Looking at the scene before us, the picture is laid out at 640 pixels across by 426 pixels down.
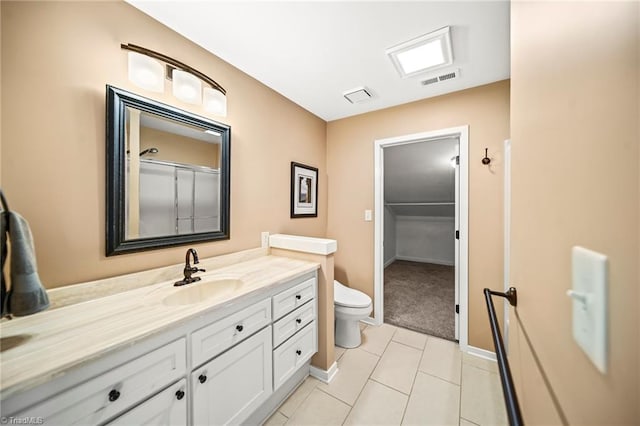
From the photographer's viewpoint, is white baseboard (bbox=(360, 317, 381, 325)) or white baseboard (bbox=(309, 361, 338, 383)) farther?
white baseboard (bbox=(360, 317, 381, 325))

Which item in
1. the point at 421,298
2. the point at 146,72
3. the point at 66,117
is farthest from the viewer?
the point at 421,298

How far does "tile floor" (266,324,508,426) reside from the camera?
1.39 m

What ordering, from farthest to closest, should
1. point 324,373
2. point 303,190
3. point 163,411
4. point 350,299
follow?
point 303,190
point 350,299
point 324,373
point 163,411

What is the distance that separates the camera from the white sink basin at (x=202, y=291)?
1.24 meters

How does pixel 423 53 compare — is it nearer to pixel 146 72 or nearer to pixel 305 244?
pixel 305 244

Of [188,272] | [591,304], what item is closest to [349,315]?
[188,272]

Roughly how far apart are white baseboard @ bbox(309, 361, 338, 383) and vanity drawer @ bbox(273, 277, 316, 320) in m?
0.59

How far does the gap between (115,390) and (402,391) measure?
165cm

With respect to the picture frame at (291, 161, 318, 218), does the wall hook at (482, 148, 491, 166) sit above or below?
above

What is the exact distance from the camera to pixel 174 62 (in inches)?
53.2

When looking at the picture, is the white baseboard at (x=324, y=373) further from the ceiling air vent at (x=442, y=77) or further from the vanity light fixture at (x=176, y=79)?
the ceiling air vent at (x=442, y=77)

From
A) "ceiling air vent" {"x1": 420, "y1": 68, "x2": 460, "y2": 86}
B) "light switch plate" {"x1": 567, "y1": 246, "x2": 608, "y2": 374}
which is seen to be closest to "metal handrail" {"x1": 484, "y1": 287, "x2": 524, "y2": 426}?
"light switch plate" {"x1": 567, "y1": 246, "x2": 608, "y2": 374}

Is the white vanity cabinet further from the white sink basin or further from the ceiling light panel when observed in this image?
the ceiling light panel

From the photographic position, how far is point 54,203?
40.3 inches
